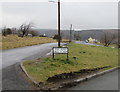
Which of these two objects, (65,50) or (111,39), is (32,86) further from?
(111,39)

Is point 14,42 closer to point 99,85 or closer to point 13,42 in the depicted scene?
point 13,42

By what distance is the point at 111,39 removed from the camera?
46.2 metres

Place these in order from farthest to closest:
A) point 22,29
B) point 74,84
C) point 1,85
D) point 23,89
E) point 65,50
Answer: point 22,29 < point 65,50 < point 74,84 < point 1,85 < point 23,89

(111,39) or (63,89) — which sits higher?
(111,39)

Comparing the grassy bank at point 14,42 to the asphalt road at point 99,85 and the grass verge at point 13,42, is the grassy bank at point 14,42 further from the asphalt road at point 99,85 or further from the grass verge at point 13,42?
the asphalt road at point 99,85

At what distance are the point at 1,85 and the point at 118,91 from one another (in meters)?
4.16

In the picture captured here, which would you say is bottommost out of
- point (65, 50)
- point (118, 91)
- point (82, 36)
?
point (118, 91)

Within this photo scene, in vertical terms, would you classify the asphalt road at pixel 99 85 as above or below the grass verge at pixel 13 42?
below

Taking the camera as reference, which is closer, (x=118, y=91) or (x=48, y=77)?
(x=118, y=91)

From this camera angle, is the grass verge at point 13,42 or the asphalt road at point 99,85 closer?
the asphalt road at point 99,85

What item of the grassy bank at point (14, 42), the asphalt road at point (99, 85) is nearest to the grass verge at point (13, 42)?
the grassy bank at point (14, 42)

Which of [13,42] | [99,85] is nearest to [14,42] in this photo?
[13,42]

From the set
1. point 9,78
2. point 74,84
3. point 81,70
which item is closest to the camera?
point 74,84

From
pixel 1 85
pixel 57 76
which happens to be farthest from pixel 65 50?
pixel 1 85
